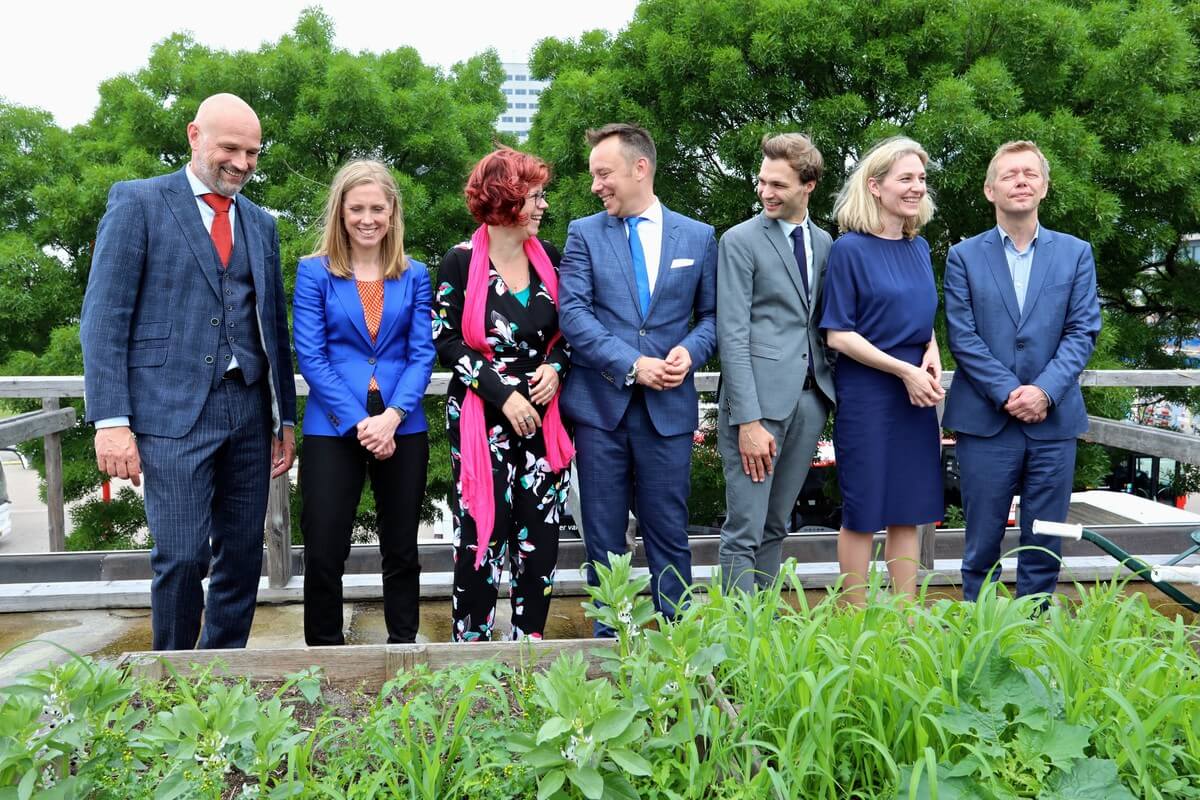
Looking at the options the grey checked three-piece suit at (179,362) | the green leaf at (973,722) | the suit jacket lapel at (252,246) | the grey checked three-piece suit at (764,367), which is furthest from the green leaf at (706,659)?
the suit jacket lapel at (252,246)

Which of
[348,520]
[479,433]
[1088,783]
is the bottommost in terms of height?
[1088,783]

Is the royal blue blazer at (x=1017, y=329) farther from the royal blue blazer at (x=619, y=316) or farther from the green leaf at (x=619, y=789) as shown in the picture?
the green leaf at (x=619, y=789)

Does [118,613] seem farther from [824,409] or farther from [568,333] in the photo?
[824,409]

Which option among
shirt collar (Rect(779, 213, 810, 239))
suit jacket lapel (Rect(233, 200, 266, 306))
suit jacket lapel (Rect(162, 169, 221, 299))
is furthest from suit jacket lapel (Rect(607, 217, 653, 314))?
suit jacket lapel (Rect(162, 169, 221, 299))

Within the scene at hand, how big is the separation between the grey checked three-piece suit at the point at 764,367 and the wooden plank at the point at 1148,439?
1.28 metres

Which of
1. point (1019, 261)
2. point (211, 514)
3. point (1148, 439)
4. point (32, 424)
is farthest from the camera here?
point (1148, 439)

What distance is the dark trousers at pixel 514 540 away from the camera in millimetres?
2902

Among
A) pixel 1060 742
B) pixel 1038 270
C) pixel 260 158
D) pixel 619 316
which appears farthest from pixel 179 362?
pixel 260 158

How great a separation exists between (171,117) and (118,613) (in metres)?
8.99

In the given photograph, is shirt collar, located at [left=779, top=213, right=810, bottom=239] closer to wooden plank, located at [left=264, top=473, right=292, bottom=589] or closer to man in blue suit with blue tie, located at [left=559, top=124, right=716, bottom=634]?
man in blue suit with blue tie, located at [left=559, top=124, right=716, bottom=634]

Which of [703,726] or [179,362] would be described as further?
[179,362]

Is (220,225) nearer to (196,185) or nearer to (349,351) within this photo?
(196,185)

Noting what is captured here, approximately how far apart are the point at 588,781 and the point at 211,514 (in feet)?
5.89

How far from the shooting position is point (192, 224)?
8.80 feet
